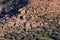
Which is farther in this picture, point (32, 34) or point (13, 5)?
point (13, 5)

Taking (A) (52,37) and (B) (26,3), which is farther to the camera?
(B) (26,3)

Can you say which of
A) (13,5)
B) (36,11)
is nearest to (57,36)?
(36,11)

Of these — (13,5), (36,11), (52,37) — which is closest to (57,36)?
(52,37)

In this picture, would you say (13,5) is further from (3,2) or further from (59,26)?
(59,26)

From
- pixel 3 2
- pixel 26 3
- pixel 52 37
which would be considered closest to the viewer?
pixel 52 37

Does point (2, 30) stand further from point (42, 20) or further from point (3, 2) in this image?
point (3, 2)

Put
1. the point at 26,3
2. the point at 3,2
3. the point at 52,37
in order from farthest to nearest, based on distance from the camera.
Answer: the point at 3,2 < the point at 26,3 < the point at 52,37
